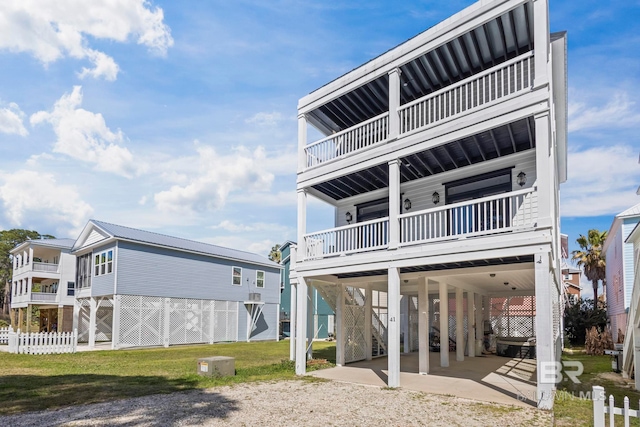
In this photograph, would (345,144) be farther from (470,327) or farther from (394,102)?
(470,327)

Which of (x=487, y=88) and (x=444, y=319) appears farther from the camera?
(x=444, y=319)

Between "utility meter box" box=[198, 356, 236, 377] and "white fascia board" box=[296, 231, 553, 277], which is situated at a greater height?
"white fascia board" box=[296, 231, 553, 277]

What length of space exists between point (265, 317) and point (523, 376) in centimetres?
2424

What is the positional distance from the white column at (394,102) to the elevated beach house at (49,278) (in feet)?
95.9

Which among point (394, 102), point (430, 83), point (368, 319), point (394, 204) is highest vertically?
point (430, 83)

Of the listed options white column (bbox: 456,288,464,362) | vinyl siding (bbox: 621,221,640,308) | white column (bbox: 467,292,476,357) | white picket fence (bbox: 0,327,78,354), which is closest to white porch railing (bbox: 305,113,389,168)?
white column (bbox: 456,288,464,362)

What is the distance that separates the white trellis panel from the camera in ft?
52.4

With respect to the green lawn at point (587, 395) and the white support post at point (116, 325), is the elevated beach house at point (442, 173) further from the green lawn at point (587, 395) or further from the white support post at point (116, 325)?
the white support post at point (116, 325)

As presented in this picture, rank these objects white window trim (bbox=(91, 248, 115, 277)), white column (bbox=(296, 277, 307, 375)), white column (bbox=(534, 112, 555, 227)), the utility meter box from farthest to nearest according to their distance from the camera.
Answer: white window trim (bbox=(91, 248, 115, 277))
white column (bbox=(296, 277, 307, 375))
the utility meter box
white column (bbox=(534, 112, 555, 227))

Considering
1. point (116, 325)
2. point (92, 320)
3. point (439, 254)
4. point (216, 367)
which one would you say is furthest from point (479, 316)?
point (92, 320)

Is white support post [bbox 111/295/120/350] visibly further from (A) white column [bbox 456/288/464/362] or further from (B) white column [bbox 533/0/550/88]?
(B) white column [bbox 533/0/550/88]

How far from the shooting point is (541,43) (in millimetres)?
9414

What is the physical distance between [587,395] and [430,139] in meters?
6.80

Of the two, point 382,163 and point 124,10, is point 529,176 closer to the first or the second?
point 382,163
